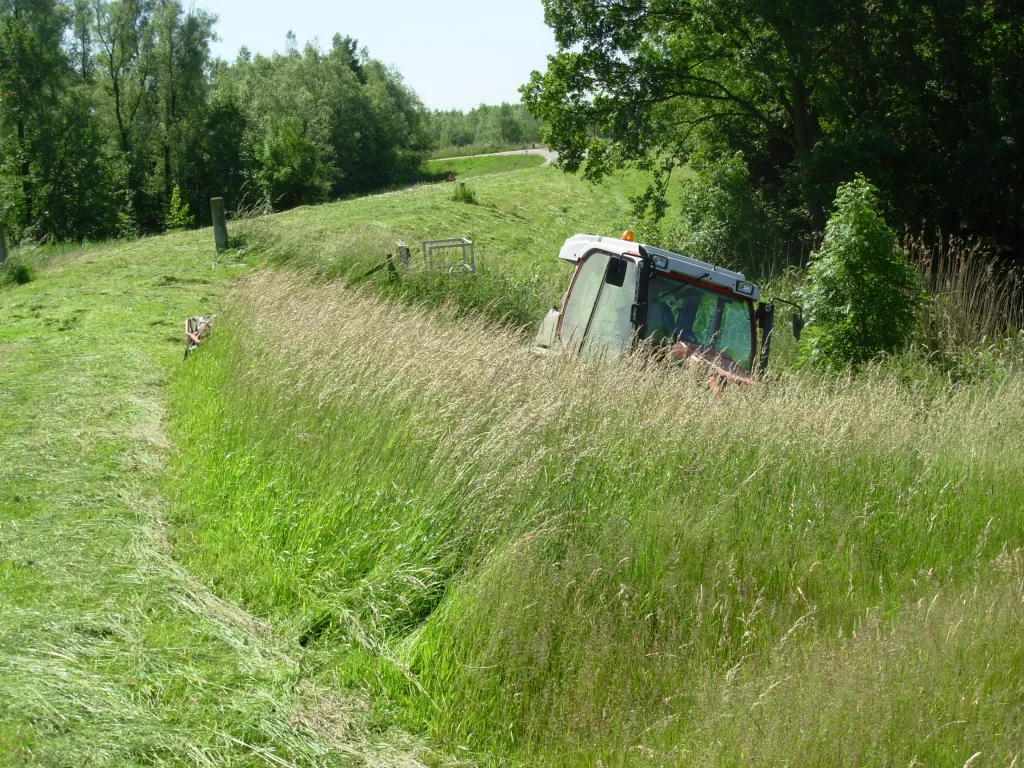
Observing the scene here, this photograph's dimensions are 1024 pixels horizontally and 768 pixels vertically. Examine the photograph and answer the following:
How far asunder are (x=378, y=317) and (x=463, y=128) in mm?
143726

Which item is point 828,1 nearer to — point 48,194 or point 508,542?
point 508,542

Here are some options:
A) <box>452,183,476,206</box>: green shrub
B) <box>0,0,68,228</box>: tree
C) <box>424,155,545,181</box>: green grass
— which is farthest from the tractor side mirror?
<box>424,155,545,181</box>: green grass

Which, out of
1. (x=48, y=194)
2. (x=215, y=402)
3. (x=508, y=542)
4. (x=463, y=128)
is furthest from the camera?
(x=463, y=128)

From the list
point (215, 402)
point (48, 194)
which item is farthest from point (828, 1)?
point (48, 194)

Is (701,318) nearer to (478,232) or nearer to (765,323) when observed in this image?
(765,323)

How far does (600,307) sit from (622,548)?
193 inches

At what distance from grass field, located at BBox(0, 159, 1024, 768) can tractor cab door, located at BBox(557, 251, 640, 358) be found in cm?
93

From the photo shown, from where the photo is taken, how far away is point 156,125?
58.8 meters

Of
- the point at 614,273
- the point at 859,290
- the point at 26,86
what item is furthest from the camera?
the point at 26,86

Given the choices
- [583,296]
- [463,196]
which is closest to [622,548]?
[583,296]

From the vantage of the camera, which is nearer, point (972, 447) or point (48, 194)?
point (972, 447)

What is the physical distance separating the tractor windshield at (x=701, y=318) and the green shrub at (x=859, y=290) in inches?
119

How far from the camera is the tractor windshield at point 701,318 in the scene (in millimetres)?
9047

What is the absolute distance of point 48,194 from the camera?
45719 mm
